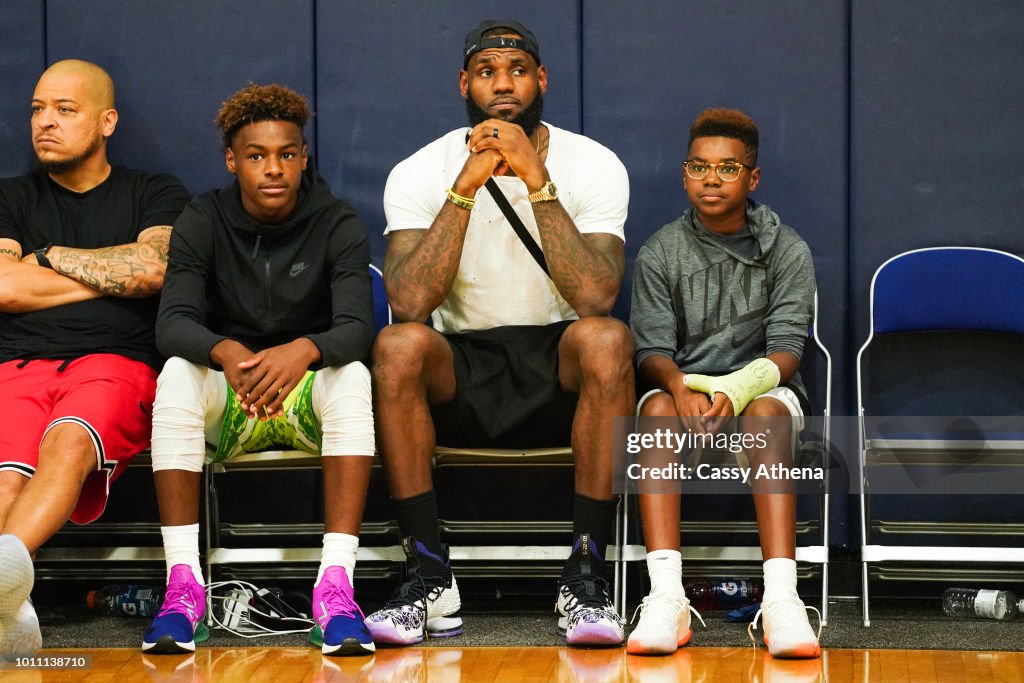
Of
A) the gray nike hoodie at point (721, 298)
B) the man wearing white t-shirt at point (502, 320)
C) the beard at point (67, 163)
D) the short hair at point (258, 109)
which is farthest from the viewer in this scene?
the beard at point (67, 163)

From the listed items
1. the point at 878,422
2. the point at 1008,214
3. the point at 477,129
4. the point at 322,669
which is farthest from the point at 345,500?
the point at 1008,214

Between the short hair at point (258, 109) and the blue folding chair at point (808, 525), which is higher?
the short hair at point (258, 109)

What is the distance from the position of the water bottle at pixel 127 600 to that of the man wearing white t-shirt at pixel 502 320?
0.82 meters

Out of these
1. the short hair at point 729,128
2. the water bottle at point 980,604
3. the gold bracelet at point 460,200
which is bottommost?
the water bottle at point 980,604

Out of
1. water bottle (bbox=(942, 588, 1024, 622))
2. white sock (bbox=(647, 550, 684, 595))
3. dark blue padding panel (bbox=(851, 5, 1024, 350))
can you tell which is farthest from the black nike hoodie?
water bottle (bbox=(942, 588, 1024, 622))

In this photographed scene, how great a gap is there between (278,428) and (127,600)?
766 mm

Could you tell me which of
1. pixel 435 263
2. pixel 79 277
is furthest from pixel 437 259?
pixel 79 277

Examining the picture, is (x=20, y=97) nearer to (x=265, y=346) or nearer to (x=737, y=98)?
(x=265, y=346)

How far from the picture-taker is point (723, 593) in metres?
3.74

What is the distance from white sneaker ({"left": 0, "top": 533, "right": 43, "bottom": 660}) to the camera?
9.02 feet

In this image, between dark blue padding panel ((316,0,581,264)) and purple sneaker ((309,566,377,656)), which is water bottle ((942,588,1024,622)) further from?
dark blue padding panel ((316,0,581,264))

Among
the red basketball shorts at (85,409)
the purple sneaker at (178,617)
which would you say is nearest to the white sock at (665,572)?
the purple sneaker at (178,617)

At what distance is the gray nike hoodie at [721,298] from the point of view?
3584mm

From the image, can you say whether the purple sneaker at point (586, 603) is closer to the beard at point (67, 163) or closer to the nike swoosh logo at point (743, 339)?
the nike swoosh logo at point (743, 339)
